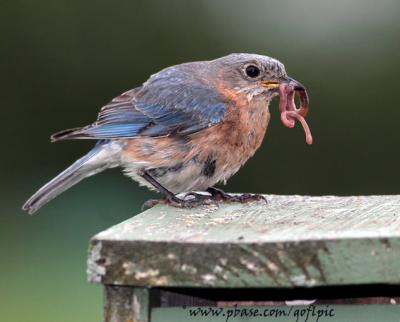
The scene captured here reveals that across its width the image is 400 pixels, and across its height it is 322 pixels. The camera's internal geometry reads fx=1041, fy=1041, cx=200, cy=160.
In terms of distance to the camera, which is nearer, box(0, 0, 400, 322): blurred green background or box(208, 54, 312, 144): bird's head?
box(208, 54, 312, 144): bird's head

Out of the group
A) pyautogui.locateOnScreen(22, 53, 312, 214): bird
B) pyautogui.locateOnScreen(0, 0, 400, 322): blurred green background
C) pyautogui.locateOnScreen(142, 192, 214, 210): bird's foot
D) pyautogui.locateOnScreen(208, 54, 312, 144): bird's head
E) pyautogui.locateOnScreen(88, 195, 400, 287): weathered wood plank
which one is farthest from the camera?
pyautogui.locateOnScreen(0, 0, 400, 322): blurred green background

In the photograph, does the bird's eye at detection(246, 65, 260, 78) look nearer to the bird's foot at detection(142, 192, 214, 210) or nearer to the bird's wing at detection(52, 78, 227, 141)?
the bird's wing at detection(52, 78, 227, 141)

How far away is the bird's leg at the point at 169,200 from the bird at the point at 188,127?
0.01 m

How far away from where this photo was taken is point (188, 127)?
5680 mm

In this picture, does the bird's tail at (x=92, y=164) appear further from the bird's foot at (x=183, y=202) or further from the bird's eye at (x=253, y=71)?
the bird's eye at (x=253, y=71)

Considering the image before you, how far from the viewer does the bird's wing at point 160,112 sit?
5.70 metres

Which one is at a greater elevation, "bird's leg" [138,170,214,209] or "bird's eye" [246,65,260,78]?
"bird's eye" [246,65,260,78]

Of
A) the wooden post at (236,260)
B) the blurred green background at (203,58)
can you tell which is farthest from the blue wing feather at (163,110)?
the blurred green background at (203,58)

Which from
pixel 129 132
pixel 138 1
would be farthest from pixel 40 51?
pixel 129 132

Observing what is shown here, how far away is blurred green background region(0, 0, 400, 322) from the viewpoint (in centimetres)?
995

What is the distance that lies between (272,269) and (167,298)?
0.52 meters

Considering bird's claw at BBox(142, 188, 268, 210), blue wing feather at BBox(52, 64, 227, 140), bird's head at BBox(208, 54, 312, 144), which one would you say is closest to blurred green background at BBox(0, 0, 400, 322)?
blue wing feather at BBox(52, 64, 227, 140)

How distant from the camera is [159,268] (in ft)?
10.9

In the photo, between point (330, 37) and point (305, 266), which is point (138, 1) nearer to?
point (330, 37)
